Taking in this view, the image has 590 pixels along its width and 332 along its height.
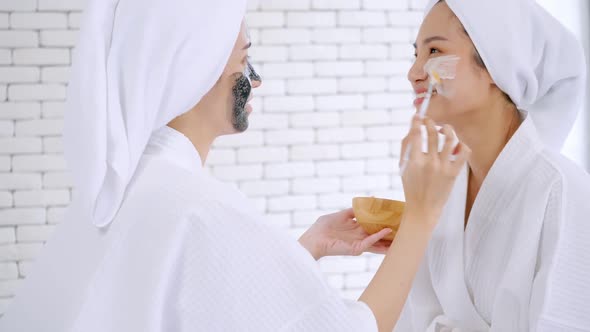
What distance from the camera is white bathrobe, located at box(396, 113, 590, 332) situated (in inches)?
52.9

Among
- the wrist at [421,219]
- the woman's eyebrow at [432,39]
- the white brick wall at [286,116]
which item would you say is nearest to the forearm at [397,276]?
the wrist at [421,219]

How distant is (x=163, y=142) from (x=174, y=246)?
0.23m

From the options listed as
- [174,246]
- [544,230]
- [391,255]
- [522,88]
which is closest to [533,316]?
[544,230]

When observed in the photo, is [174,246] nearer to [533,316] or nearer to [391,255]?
[391,255]

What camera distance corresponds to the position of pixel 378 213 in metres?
1.53

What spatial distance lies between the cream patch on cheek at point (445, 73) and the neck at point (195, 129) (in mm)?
537

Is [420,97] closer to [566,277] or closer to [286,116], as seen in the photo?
[566,277]

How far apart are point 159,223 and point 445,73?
0.78m

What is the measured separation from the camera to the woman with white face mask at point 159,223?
1041 millimetres

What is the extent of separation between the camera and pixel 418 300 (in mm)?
1723

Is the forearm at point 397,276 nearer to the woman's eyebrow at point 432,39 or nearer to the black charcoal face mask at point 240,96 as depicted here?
the black charcoal face mask at point 240,96

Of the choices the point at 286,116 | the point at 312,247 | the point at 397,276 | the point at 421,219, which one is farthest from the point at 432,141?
the point at 286,116

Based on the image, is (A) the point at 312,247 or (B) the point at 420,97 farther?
(A) the point at 312,247

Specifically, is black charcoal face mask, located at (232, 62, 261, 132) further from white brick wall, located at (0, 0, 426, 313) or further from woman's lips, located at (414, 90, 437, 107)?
white brick wall, located at (0, 0, 426, 313)
